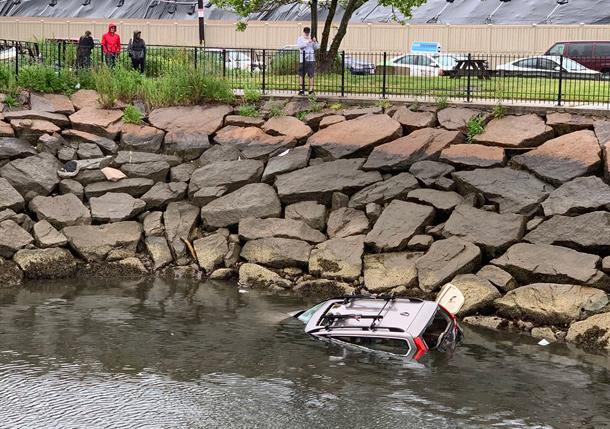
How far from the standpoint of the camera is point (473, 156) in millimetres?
23688

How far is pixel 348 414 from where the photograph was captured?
15.4 metres

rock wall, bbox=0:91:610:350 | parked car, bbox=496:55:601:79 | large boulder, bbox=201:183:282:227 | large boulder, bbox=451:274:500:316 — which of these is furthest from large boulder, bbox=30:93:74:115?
large boulder, bbox=451:274:500:316

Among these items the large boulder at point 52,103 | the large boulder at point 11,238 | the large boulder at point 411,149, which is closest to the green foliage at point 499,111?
the large boulder at point 411,149

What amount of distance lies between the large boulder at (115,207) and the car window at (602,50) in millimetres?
23034

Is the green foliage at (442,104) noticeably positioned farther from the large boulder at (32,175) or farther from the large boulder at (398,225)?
the large boulder at (32,175)

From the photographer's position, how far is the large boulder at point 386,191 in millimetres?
23344

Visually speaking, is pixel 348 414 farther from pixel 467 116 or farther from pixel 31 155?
pixel 31 155

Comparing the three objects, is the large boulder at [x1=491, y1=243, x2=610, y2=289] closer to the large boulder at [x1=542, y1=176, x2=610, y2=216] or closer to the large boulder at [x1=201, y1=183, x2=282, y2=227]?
the large boulder at [x1=542, y1=176, x2=610, y2=216]

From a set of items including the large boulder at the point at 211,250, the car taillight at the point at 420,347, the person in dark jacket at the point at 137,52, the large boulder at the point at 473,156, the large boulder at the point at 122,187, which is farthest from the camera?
the person in dark jacket at the point at 137,52

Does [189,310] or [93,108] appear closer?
[189,310]

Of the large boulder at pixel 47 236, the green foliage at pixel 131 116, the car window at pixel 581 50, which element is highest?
the car window at pixel 581 50

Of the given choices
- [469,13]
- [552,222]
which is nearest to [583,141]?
[552,222]

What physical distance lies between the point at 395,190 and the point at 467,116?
3083 mm

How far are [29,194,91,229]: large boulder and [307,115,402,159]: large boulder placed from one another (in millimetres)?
5439
